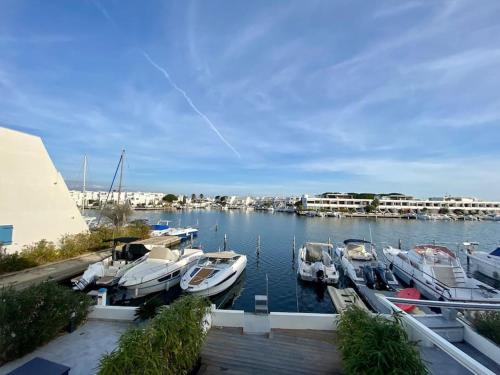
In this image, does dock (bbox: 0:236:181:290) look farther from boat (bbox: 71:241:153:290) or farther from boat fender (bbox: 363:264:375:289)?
boat fender (bbox: 363:264:375:289)

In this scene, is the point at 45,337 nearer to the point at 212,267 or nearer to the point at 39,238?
the point at 212,267

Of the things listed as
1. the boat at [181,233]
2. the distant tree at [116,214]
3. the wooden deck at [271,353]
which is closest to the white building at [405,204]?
the boat at [181,233]

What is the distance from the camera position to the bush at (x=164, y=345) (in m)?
3.85

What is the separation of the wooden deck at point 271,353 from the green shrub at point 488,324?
281 centimetres

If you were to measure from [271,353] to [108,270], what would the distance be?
49.8 feet

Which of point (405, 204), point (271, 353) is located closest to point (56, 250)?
point (271, 353)

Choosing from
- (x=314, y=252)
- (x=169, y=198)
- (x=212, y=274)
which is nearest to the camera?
(x=212, y=274)

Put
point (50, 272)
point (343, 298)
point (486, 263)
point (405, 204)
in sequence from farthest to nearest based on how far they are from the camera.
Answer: point (405, 204) → point (486, 263) → point (50, 272) → point (343, 298)

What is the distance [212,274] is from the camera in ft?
55.7

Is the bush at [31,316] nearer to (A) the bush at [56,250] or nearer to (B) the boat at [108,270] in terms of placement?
(B) the boat at [108,270]

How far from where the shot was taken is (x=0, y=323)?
5.95m

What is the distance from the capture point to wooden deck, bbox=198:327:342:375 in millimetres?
5762

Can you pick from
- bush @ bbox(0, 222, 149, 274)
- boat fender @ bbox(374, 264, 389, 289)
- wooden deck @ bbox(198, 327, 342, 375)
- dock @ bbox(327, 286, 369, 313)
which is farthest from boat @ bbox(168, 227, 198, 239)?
wooden deck @ bbox(198, 327, 342, 375)

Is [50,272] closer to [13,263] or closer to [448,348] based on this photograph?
[13,263]
